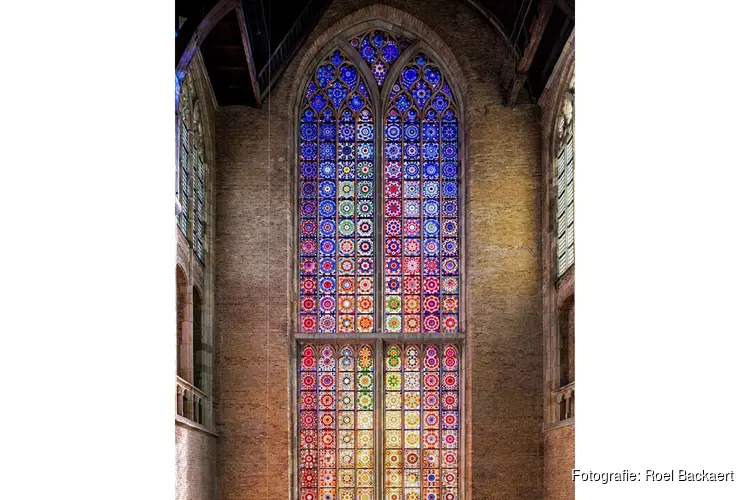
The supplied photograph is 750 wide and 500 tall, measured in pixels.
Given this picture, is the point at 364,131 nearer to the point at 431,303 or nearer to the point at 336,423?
the point at 431,303

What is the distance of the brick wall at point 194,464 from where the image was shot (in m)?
12.5

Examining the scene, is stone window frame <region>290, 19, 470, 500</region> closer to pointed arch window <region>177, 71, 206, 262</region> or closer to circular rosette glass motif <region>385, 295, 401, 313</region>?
circular rosette glass motif <region>385, 295, 401, 313</region>

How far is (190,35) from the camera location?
11750mm

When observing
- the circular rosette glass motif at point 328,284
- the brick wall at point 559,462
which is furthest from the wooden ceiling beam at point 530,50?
the brick wall at point 559,462

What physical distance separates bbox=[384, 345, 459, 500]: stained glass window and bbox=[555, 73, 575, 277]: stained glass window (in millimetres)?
2678

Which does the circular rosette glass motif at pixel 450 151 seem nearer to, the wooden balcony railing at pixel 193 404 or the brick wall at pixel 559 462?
the brick wall at pixel 559 462

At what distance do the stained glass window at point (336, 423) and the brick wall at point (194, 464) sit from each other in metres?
1.71

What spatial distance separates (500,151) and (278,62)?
153 inches
